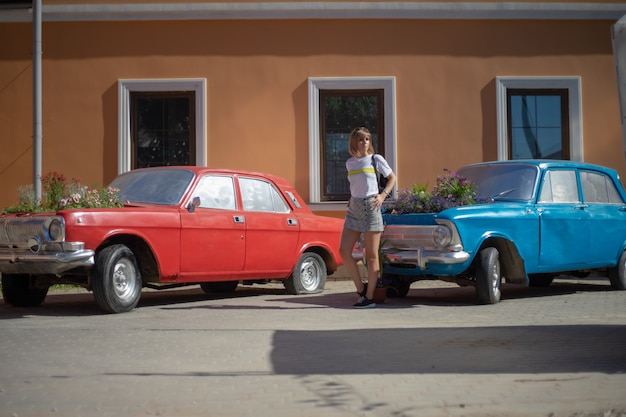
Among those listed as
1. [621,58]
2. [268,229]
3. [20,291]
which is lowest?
[20,291]

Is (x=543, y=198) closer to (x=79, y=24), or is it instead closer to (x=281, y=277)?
(x=281, y=277)

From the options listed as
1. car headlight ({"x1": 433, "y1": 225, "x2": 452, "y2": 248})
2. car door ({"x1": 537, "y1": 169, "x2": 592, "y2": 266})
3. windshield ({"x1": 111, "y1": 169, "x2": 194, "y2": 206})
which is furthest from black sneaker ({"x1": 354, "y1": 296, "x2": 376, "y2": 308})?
windshield ({"x1": 111, "y1": 169, "x2": 194, "y2": 206})

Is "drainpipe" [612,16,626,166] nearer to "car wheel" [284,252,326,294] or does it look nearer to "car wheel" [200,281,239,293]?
"car wheel" [284,252,326,294]

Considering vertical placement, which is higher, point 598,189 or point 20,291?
point 598,189

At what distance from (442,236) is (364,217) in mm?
853

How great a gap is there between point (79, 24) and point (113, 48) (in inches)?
27.1

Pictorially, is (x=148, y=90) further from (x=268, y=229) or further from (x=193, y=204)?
(x=193, y=204)

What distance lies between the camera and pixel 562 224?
10.5 m

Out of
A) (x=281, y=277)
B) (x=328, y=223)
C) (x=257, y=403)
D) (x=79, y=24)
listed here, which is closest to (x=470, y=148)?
(x=328, y=223)

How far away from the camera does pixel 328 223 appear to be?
455 inches

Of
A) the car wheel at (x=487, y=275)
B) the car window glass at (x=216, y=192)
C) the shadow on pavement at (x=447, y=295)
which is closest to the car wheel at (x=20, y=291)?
the car window glass at (x=216, y=192)

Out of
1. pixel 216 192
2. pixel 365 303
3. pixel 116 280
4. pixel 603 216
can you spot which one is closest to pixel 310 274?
pixel 216 192

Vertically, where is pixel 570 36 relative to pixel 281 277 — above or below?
above

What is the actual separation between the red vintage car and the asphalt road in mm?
391
